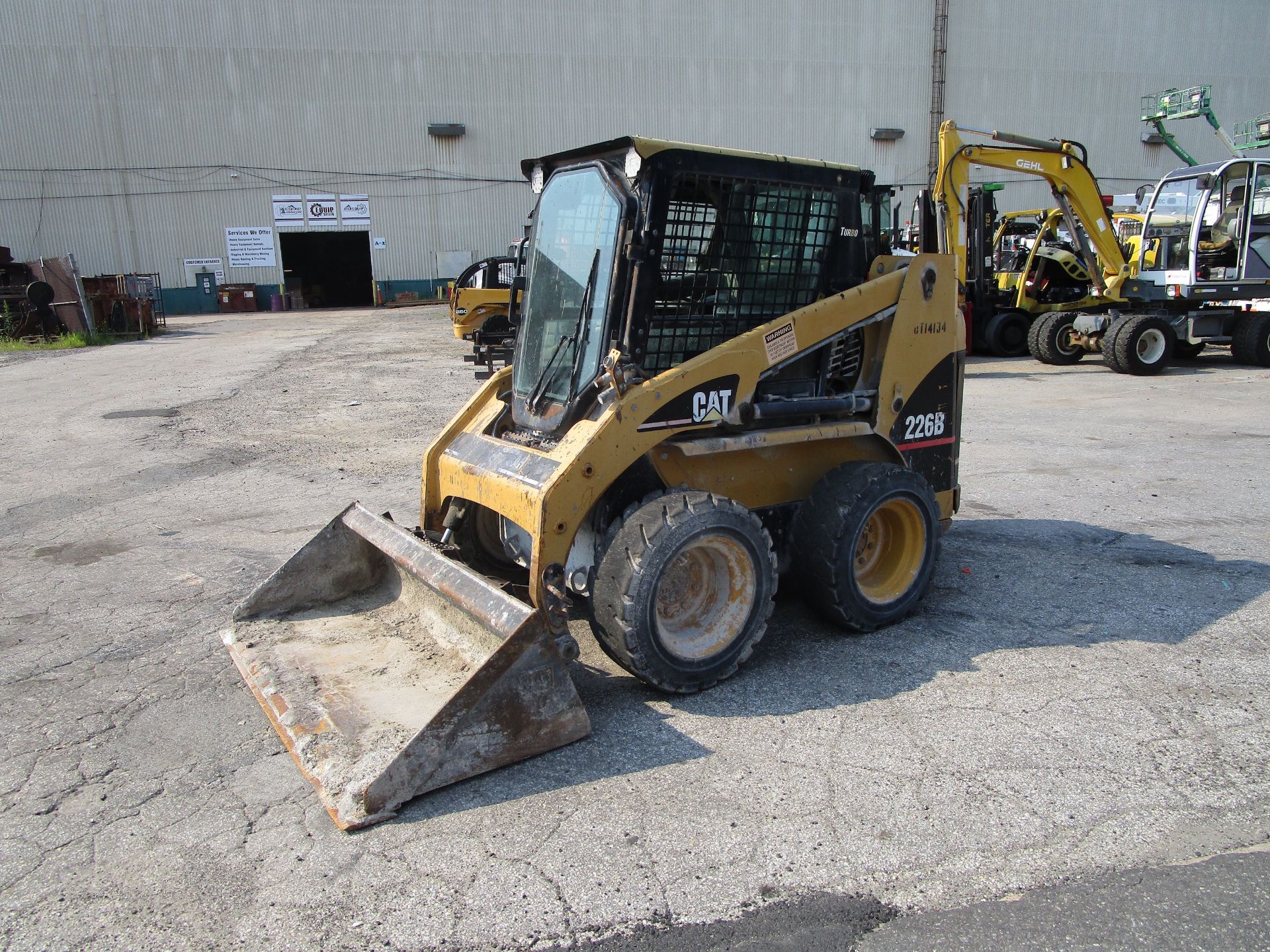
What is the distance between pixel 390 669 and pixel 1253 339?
52.5 feet

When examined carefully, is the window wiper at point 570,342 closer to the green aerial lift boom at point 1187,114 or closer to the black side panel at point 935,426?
the black side panel at point 935,426

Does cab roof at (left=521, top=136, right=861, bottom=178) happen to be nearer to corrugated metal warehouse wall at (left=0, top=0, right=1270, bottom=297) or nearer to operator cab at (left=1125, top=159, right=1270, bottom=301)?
operator cab at (left=1125, top=159, right=1270, bottom=301)

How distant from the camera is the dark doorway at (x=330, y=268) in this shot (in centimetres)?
3844

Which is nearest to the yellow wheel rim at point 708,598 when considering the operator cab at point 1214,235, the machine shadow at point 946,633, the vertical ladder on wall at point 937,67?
the machine shadow at point 946,633

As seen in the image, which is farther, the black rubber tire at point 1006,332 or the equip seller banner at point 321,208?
the equip seller banner at point 321,208

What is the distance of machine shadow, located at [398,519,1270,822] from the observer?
3635 mm

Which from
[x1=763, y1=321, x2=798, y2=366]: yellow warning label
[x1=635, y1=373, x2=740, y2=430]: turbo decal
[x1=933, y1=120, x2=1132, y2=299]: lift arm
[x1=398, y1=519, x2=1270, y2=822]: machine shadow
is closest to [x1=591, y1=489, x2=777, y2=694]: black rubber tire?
[x1=398, y1=519, x2=1270, y2=822]: machine shadow

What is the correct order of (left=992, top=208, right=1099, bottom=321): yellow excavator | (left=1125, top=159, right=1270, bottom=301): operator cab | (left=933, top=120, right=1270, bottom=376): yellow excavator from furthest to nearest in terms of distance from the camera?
(left=992, top=208, right=1099, bottom=321): yellow excavator
(left=1125, top=159, right=1270, bottom=301): operator cab
(left=933, top=120, right=1270, bottom=376): yellow excavator

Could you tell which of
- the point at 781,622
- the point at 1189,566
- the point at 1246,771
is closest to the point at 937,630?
the point at 781,622

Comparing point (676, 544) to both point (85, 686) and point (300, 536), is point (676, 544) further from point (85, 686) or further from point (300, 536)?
point (300, 536)

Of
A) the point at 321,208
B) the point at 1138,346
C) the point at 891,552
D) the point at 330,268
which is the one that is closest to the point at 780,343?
the point at 891,552

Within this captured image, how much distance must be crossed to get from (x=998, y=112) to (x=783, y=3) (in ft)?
31.6

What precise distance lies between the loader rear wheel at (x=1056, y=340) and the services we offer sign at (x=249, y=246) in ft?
94.6

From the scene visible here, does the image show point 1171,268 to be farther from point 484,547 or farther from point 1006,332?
point 484,547
